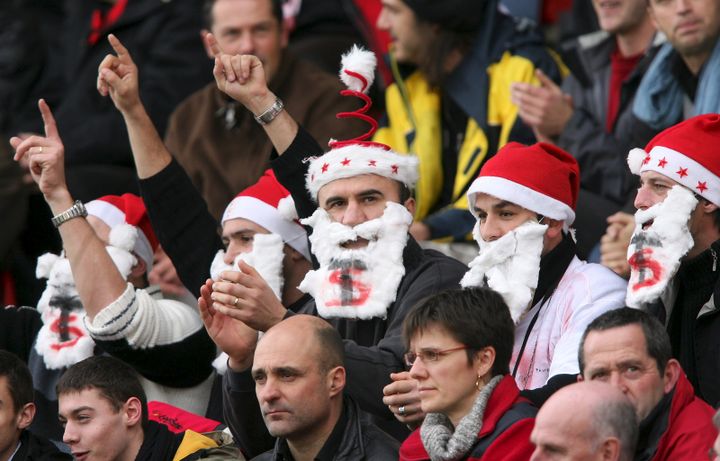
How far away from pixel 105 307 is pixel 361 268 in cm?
127

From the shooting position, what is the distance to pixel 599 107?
29.3 feet

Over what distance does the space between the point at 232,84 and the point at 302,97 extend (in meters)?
2.02

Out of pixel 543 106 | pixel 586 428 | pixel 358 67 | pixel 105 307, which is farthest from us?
pixel 543 106

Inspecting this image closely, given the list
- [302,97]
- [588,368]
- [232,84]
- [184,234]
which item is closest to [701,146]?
[588,368]

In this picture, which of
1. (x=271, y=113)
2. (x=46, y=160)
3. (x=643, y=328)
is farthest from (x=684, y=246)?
(x=46, y=160)

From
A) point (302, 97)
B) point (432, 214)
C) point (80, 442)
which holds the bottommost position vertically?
point (80, 442)

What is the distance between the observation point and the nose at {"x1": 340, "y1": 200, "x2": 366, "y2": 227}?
23.4 ft

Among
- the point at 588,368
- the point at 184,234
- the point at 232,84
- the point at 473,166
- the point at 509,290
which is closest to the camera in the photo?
the point at 588,368

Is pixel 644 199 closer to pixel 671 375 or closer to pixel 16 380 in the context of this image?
pixel 671 375

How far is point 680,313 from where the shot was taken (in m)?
6.69

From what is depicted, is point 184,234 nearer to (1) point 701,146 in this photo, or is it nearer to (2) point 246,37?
(2) point 246,37

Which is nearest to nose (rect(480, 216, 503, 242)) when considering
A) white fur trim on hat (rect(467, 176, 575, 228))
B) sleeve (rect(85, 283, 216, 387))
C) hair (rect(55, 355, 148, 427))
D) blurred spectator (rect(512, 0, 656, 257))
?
white fur trim on hat (rect(467, 176, 575, 228))

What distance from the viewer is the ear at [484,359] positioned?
583cm

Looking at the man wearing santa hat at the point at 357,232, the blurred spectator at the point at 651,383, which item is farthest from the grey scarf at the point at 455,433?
the man wearing santa hat at the point at 357,232
